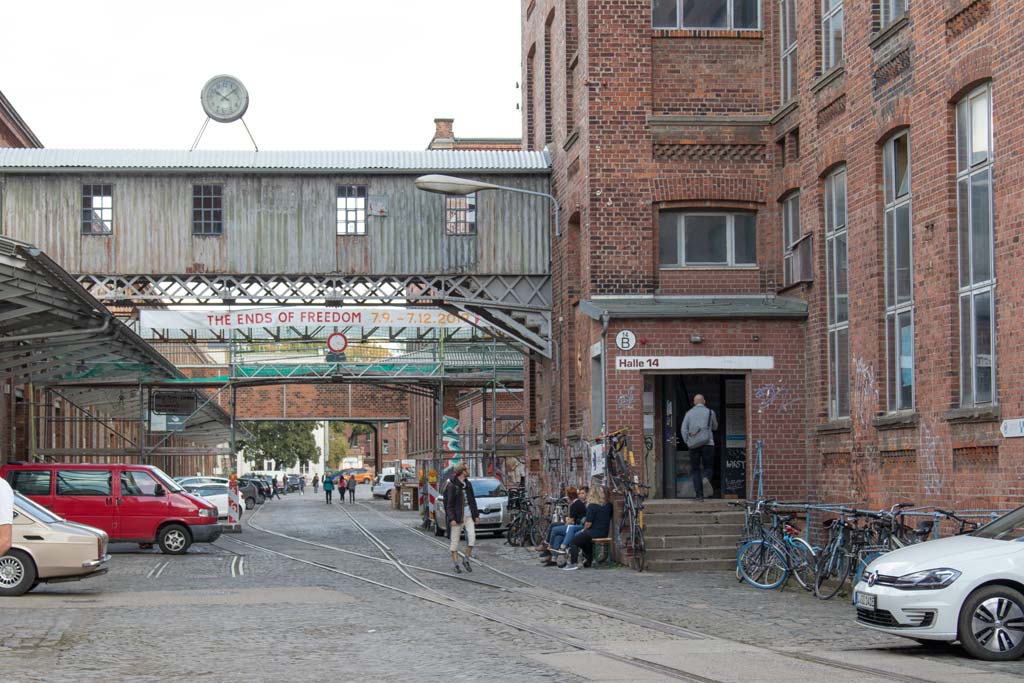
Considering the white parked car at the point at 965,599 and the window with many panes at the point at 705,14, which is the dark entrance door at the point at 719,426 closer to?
the window with many panes at the point at 705,14

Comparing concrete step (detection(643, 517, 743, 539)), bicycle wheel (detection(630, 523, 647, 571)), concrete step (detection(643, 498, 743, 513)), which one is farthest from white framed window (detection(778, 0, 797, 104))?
bicycle wheel (detection(630, 523, 647, 571))

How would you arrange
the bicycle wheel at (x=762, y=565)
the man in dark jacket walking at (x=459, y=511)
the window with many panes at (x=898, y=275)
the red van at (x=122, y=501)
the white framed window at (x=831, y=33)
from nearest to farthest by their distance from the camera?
the bicycle wheel at (x=762, y=565) < the window with many panes at (x=898, y=275) < the white framed window at (x=831, y=33) < the man in dark jacket walking at (x=459, y=511) < the red van at (x=122, y=501)

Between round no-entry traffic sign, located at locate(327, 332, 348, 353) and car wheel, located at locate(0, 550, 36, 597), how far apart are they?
2419 cm

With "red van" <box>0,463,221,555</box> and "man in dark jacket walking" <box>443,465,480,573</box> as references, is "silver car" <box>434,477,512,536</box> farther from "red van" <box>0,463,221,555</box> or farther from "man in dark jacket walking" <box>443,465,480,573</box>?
"man in dark jacket walking" <box>443,465,480,573</box>

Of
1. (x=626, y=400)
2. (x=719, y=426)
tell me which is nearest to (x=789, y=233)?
(x=719, y=426)

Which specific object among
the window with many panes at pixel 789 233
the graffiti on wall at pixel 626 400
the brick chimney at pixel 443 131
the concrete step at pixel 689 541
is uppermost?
the brick chimney at pixel 443 131

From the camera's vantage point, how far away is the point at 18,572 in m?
19.8

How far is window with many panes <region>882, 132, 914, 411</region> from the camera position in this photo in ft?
66.3

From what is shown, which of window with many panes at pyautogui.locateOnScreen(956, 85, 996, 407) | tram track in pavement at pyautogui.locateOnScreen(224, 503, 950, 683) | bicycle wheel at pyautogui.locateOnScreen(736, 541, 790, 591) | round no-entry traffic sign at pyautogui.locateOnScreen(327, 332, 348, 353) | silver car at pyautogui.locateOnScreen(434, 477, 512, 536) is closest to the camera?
tram track in pavement at pyautogui.locateOnScreen(224, 503, 950, 683)

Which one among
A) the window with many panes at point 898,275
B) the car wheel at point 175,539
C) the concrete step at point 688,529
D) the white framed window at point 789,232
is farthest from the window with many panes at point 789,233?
the car wheel at point 175,539

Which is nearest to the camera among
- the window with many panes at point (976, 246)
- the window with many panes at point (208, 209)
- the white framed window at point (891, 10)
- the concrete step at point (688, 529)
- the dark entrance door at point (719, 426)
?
the window with many panes at point (976, 246)

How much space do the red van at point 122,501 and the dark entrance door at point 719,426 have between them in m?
8.88

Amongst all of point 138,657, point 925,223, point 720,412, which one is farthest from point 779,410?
point 138,657

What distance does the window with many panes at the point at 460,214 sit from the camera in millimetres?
31156
